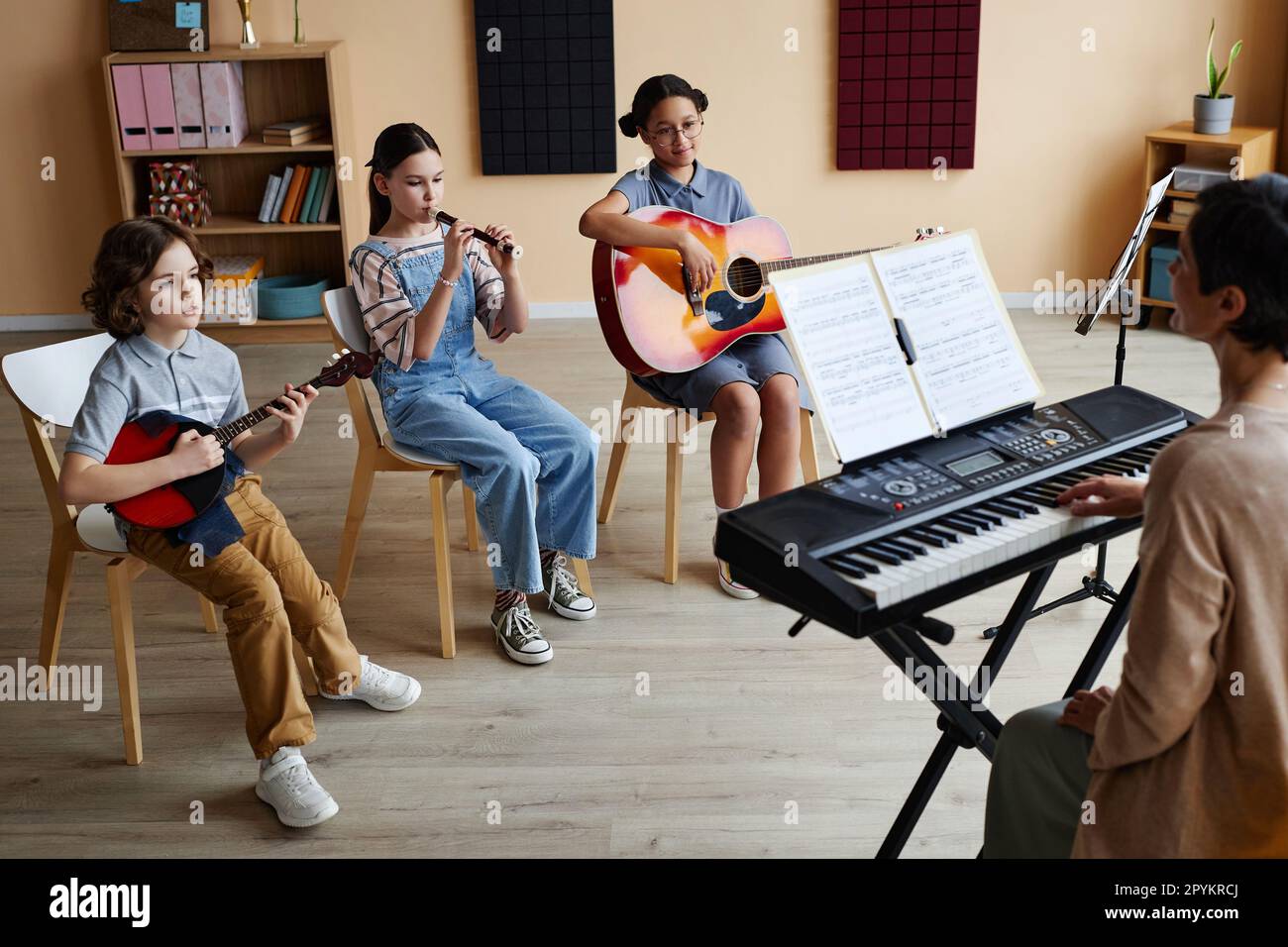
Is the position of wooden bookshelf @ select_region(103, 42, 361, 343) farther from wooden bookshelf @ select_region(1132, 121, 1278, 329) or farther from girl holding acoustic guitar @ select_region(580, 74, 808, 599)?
wooden bookshelf @ select_region(1132, 121, 1278, 329)

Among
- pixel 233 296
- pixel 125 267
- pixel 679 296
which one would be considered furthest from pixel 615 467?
pixel 233 296

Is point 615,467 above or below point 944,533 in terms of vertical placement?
below

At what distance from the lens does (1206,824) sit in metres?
1.47

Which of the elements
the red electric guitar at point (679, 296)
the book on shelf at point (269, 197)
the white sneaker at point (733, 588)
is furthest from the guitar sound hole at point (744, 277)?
the book on shelf at point (269, 197)

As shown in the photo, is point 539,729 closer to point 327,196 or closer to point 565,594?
point 565,594

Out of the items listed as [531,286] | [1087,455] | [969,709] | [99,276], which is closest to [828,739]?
[969,709]

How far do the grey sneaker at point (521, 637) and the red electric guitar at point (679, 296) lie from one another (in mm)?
647

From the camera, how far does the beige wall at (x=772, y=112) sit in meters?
4.94

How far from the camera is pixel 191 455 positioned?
2314mm

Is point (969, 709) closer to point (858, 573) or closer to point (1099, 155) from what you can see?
point (858, 573)

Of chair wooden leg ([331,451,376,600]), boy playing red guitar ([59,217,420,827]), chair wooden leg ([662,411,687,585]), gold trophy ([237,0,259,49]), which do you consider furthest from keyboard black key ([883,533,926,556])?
gold trophy ([237,0,259,49])

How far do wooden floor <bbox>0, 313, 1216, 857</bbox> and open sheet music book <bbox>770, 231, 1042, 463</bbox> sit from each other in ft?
2.64

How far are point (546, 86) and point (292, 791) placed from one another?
3416 millimetres

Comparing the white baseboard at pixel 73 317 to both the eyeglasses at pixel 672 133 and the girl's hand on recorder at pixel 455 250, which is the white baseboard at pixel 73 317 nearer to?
the eyeglasses at pixel 672 133
